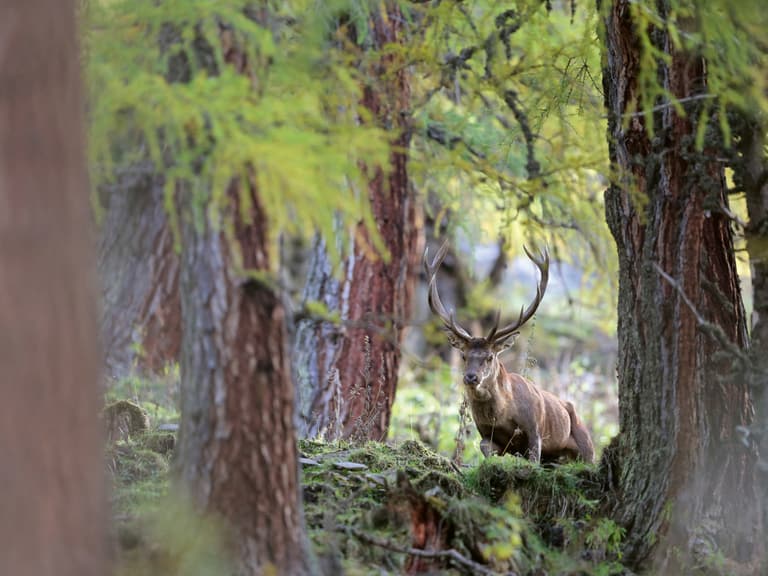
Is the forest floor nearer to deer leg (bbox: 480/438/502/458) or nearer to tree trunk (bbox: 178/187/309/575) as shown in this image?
tree trunk (bbox: 178/187/309/575)

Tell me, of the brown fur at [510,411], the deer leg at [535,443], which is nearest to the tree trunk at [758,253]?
the deer leg at [535,443]

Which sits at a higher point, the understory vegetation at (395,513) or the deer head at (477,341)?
the deer head at (477,341)

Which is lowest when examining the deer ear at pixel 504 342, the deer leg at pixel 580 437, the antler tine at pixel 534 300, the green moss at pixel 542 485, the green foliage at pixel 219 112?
the deer leg at pixel 580 437

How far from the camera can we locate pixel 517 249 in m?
11.3

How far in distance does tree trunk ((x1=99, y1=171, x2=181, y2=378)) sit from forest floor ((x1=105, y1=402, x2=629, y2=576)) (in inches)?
165

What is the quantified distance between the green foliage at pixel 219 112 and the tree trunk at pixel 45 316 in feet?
1.46

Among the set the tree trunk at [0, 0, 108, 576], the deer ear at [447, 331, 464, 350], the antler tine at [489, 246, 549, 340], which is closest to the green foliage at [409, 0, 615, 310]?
the antler tine at [489, 246, 549, 340]

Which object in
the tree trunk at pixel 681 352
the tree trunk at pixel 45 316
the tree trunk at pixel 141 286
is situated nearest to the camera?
the tree trunk at pixel 45 316

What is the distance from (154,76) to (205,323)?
42.1 inches

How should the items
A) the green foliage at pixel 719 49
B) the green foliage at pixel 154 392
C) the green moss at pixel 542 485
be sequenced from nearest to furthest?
1. the green foliage at pixel 719 49
2. the green moss at pixel 542 485
3. the green foliage at pixel 154 392

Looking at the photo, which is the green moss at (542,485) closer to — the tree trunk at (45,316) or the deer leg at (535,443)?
the deer leg at (535,443)

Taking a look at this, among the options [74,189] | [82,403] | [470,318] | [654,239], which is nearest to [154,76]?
[74,189]

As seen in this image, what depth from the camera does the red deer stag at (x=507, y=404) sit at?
8750 mm

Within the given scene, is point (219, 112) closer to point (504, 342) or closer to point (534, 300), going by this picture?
point (534, 300)
